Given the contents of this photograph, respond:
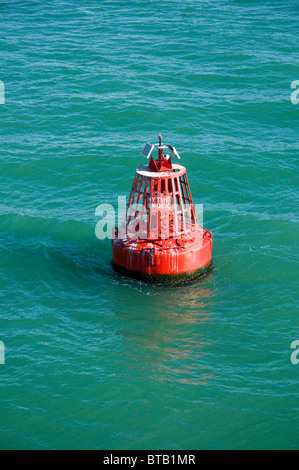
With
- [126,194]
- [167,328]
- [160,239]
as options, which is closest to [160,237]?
[160,239]

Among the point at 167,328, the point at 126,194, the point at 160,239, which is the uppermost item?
the point at 126,194

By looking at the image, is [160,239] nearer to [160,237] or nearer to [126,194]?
[160,237]

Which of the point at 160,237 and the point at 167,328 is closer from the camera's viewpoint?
the point at 167,328

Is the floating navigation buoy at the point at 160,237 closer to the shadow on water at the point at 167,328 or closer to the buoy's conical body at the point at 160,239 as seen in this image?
the buoy's conical body at the point at 160,239

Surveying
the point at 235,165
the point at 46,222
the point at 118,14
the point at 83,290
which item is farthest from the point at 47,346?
the point at 118,14

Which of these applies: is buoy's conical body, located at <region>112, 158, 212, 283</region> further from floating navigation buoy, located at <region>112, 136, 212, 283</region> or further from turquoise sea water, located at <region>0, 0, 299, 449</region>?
turquoise sea water, located at <region>0, 0, 299, 449</region>

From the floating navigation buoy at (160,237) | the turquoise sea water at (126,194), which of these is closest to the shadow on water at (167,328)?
the turquoise sea water at (126,194)

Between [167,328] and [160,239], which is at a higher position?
[160,239]
